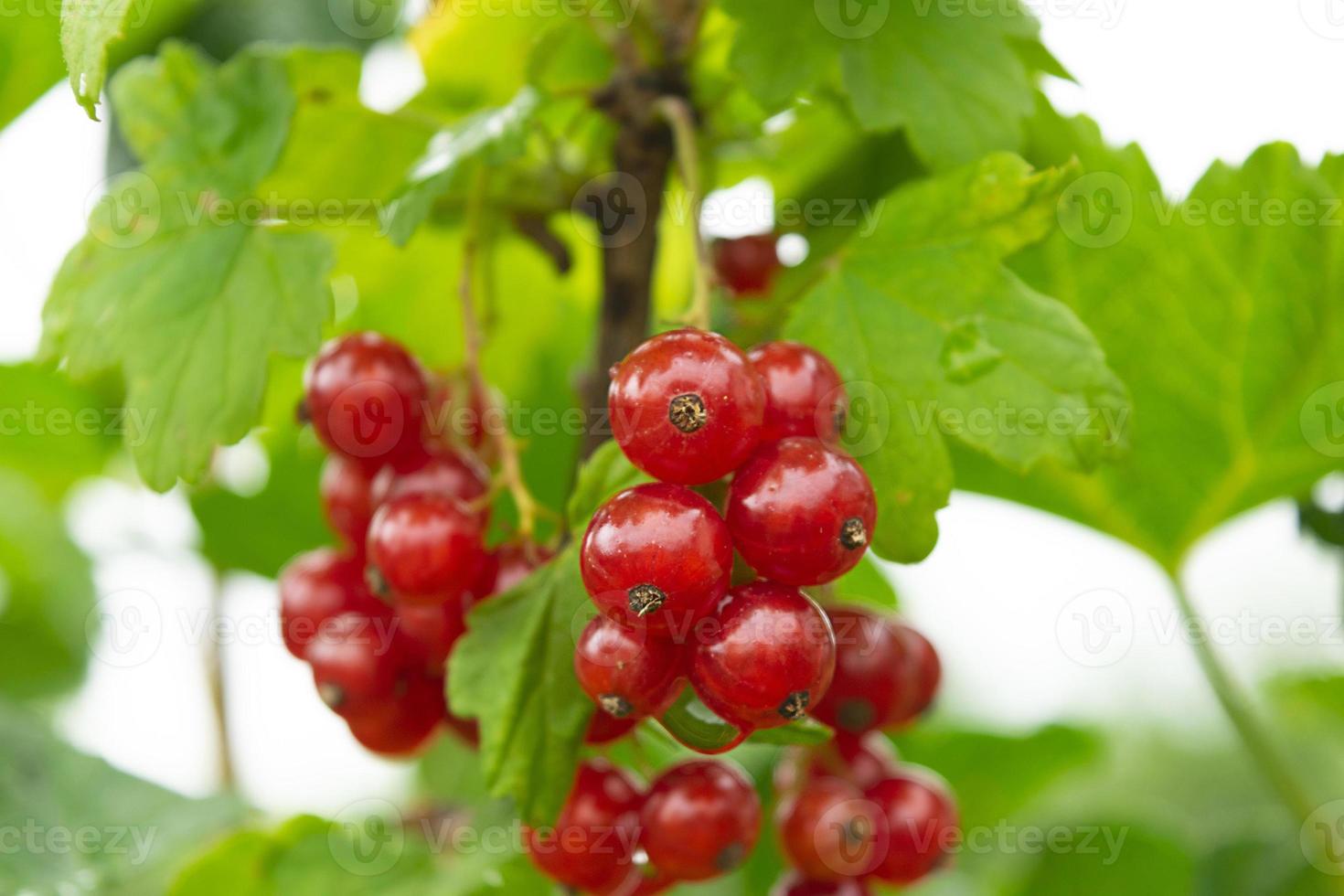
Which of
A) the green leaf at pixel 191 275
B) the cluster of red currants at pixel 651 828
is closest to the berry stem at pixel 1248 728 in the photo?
the cluster of red currants at pixel 651 828

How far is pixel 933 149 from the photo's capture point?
910 millimetres

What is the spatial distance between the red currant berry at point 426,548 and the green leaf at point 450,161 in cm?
19

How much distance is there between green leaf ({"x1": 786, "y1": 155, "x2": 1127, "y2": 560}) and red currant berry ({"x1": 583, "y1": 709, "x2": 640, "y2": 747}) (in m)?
0.21

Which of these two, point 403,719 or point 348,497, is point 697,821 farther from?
point 348,497

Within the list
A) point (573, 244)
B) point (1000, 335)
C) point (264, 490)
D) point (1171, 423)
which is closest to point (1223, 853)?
point (1171, 423)

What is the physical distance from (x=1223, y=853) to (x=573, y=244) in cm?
109

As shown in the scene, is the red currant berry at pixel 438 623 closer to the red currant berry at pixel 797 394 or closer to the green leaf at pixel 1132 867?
the red currant berry at pixel 797 394

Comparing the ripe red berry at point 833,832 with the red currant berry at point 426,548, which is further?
the ripe red berry at point 833,832

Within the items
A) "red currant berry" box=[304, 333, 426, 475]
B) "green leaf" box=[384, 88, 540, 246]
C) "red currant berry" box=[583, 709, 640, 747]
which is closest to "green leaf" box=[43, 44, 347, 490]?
"red currant berry" box=[304, 333, 426, 475]

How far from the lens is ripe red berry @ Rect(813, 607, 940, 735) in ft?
2.94

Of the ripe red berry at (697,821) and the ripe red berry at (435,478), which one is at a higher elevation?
the ripe red berry at (435,478)

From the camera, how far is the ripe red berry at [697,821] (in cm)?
81

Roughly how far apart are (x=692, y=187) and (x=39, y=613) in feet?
5.14

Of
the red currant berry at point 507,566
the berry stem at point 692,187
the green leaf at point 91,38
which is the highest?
the green leaf at point 91,38
